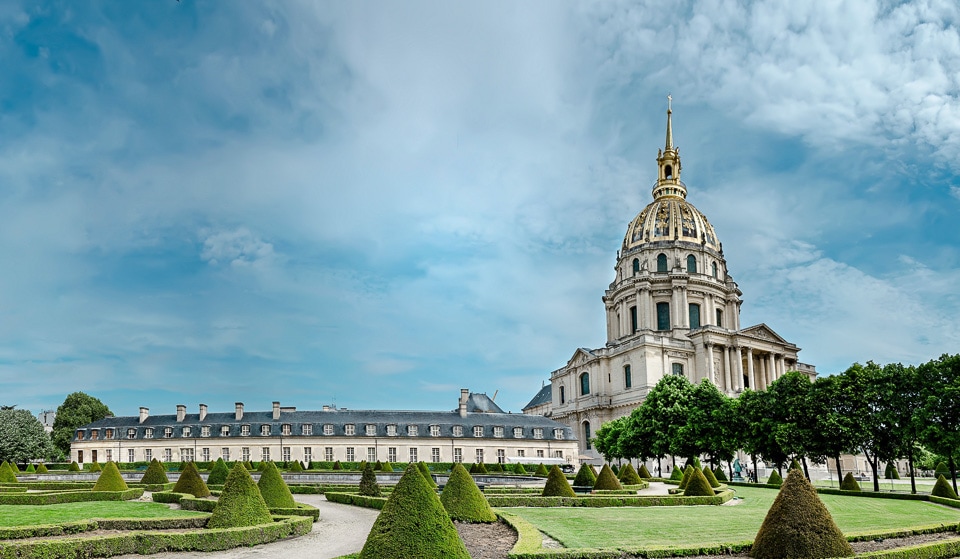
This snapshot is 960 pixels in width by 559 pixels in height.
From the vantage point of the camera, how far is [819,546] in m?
14.4

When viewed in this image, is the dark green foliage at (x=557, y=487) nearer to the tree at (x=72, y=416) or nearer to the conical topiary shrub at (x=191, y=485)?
the conical topiary shrub at (x=191, y=485)

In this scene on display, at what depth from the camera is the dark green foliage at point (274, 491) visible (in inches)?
947

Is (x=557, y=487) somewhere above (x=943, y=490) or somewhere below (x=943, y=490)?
above

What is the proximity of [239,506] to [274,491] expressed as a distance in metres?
5.23

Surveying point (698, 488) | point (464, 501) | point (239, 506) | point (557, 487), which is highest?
point (239, 506)

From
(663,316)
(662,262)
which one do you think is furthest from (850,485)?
(662,262)

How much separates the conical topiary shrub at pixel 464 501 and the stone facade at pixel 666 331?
6596 cm

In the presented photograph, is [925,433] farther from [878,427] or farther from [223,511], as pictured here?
[223,511]

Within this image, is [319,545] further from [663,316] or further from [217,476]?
[663,316]

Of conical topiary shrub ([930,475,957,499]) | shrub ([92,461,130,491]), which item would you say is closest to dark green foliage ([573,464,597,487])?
conical topiary shrub ([930,475,957,499])

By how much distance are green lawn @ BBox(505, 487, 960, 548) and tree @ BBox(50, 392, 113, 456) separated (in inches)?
2995

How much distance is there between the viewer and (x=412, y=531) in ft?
36.8

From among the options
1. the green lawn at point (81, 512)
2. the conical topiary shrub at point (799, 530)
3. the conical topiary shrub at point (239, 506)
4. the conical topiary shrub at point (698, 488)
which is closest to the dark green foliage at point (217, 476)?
the green lawn at point (81, 512)

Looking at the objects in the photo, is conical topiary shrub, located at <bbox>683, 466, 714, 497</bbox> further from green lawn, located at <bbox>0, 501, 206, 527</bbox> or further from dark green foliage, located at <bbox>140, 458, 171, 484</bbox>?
dark green foliage, located at <bbox>140, 458, 171, 484</bbox>
